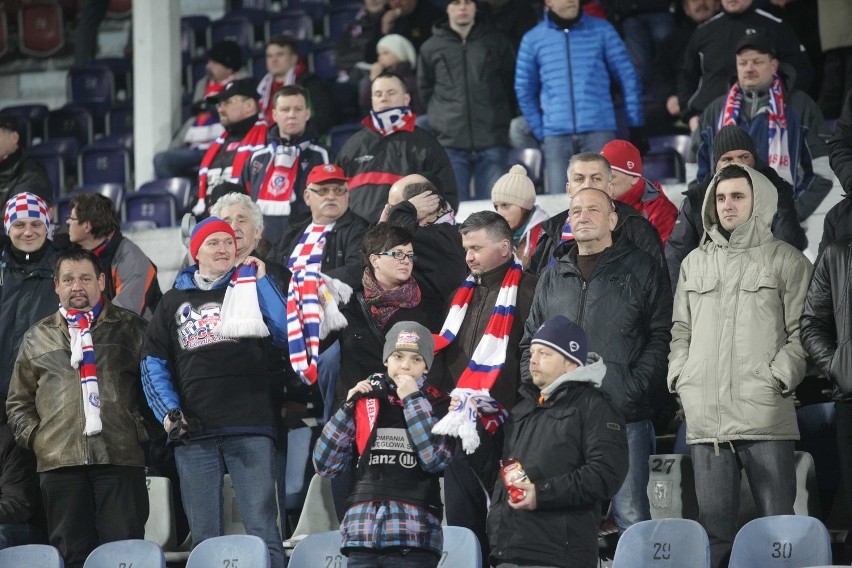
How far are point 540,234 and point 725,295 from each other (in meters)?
1.19

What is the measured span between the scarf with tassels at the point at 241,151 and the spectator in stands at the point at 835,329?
13.2ft

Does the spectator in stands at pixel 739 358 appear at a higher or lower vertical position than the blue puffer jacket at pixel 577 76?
lower

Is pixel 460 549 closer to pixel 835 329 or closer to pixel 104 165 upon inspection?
pixel 835 329

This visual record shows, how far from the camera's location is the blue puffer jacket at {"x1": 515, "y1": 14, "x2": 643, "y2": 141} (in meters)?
8.53

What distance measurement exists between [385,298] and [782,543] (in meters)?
1.93

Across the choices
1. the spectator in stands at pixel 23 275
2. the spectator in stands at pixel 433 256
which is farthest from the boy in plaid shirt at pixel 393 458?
the spectator in stands at pixel 23 275

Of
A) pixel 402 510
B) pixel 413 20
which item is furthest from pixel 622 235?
pixel 413 20

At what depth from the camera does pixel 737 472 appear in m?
5.41

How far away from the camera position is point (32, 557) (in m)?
6.04

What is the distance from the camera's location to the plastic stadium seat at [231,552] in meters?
5.60

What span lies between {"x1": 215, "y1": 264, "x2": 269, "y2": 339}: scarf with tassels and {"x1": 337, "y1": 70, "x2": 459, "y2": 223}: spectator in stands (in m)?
1.54

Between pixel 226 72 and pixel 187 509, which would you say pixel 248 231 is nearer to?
pixel 187 509

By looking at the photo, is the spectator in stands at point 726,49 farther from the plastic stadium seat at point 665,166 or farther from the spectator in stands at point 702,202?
the spectator in stands at point 702,202

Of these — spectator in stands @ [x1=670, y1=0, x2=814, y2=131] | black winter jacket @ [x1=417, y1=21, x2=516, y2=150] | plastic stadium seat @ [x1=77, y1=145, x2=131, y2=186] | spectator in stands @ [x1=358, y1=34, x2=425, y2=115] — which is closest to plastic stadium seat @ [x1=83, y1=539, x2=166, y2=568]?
black winter jacket @ [x1=417, y1=21, x2=516, y2=150]
